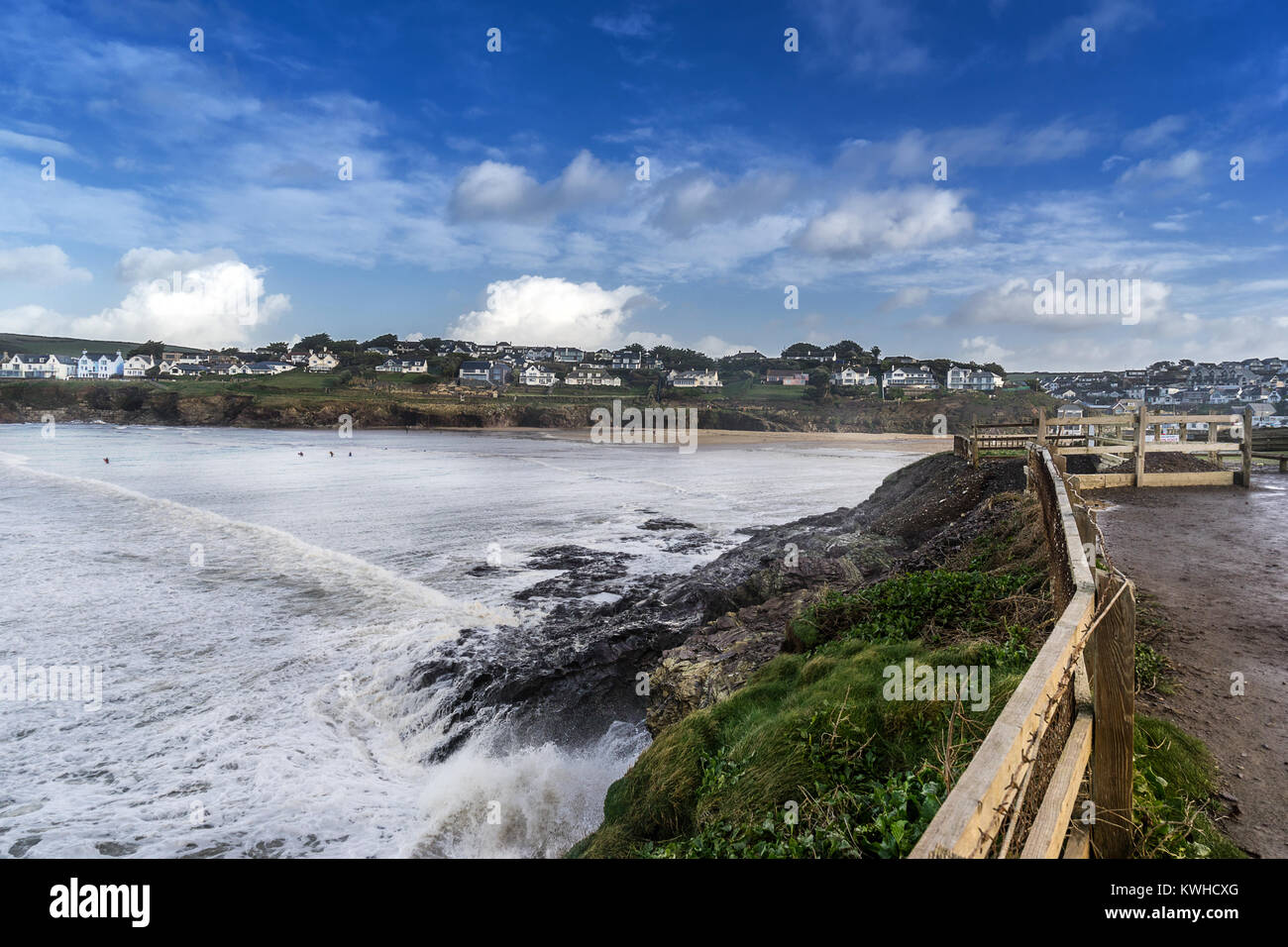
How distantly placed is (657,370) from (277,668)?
162542 mm

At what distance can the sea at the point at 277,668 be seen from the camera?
6.90 m

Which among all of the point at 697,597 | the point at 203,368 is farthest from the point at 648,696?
the point at 203,368

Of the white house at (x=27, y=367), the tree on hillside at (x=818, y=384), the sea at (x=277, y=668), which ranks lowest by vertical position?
the sea at (x=277, y=668)

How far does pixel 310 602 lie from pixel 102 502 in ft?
66.3

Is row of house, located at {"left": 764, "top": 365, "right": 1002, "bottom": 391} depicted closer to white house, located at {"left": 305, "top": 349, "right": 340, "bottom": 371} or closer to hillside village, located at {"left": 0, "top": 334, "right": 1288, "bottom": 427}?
hillside village, located at {"left": 0, "top": 334, "right": 1288, "bottom": 427}

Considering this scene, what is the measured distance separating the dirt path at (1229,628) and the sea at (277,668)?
18.3ft

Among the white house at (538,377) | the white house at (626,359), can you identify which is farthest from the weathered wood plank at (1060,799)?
the white house at (626,359)

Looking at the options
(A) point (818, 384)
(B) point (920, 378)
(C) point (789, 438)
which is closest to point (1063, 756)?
(C) point (789, 438)

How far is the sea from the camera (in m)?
6.90

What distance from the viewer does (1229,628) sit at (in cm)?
682

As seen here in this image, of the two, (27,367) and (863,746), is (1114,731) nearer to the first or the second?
(863,746)

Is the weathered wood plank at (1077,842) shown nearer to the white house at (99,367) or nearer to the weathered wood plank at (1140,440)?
the weathered wood plank at (1140,440)
